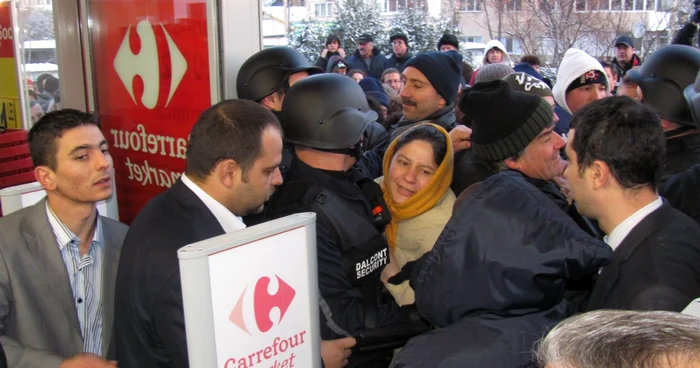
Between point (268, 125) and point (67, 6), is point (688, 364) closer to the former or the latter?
point (268, 125)

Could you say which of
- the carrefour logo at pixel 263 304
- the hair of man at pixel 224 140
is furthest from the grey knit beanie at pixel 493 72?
the carrefour logo at pixel 263 304

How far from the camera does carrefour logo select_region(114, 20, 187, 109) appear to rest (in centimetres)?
378

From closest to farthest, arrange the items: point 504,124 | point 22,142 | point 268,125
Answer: point 268,125, point 504,124, point 22,142

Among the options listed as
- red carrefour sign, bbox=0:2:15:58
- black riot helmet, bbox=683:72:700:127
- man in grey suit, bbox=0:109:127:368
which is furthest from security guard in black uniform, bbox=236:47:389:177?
red carrefour sign, bbox=0:2:15:58

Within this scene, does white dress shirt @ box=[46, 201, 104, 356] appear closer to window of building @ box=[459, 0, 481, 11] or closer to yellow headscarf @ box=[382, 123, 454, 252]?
yellow headscarf @ box=[382, 123, 454, 252]

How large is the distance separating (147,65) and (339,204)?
2.31 m

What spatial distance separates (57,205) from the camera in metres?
2.46

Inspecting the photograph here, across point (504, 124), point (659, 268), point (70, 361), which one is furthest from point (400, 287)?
point (70, 361)

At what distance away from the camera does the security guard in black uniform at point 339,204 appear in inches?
86.6

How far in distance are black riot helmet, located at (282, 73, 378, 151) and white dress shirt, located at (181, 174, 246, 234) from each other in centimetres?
52

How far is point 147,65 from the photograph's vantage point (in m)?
3.99

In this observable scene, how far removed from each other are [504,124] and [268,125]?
0.87 metres

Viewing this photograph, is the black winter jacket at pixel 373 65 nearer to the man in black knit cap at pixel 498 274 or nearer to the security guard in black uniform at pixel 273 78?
the security guard in black uniform at pixel 273 78

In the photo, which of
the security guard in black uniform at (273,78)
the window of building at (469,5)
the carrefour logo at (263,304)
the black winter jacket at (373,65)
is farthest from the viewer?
the window of building at (469,5)
